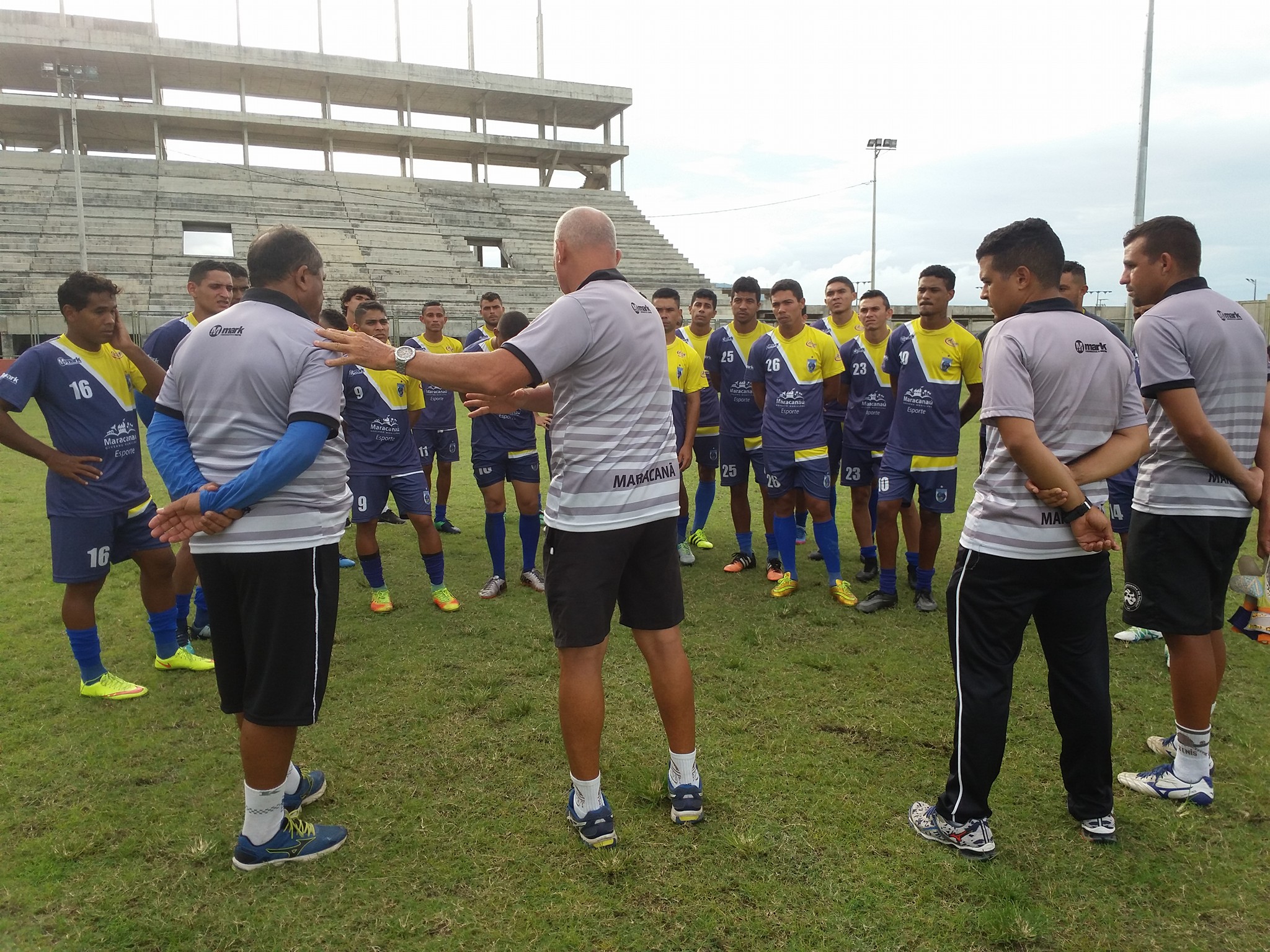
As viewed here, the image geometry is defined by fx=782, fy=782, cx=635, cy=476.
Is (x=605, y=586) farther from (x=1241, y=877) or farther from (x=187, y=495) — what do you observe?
(x=1241, y=877)

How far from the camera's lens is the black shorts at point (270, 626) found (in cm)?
270

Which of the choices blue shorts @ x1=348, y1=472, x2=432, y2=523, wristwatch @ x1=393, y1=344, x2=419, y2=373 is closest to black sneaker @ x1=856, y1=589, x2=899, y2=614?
blue shorts @ x1=348, y1=472, x2=432, y2=523

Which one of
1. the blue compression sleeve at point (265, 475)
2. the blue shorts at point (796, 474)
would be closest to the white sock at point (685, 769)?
the blue compression sleeve at point (265, 475)

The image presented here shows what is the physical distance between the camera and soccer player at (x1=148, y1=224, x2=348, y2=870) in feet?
8.66

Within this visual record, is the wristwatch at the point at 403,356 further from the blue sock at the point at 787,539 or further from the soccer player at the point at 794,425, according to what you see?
the blue sock at the point at 787,539

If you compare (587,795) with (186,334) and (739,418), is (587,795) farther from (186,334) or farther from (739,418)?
(739,418)

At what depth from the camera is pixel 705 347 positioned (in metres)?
7.72

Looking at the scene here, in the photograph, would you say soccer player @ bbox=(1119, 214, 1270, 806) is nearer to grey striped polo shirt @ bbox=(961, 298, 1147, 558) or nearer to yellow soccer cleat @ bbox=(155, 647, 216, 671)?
grey striped polo shirt @ bbox=(961, 298, 1147, 558)

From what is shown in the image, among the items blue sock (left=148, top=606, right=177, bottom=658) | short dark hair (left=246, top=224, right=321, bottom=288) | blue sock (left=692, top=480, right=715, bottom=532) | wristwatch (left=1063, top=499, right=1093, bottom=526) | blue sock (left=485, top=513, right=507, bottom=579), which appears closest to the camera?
wristwatch (left=1063, top=499, right=1093, bottom=526)

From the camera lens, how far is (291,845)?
2895mm

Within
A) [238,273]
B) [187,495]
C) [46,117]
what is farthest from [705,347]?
[46,117]

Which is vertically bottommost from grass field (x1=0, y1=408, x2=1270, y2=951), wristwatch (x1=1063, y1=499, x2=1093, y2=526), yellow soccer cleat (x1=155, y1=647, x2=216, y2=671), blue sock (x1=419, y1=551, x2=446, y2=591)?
grass field (x1=0, y1=408, x2=1270, y2=951)

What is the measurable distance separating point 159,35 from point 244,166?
19.4ft

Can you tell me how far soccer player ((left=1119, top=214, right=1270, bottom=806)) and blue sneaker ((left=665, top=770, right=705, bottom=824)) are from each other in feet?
6.13
